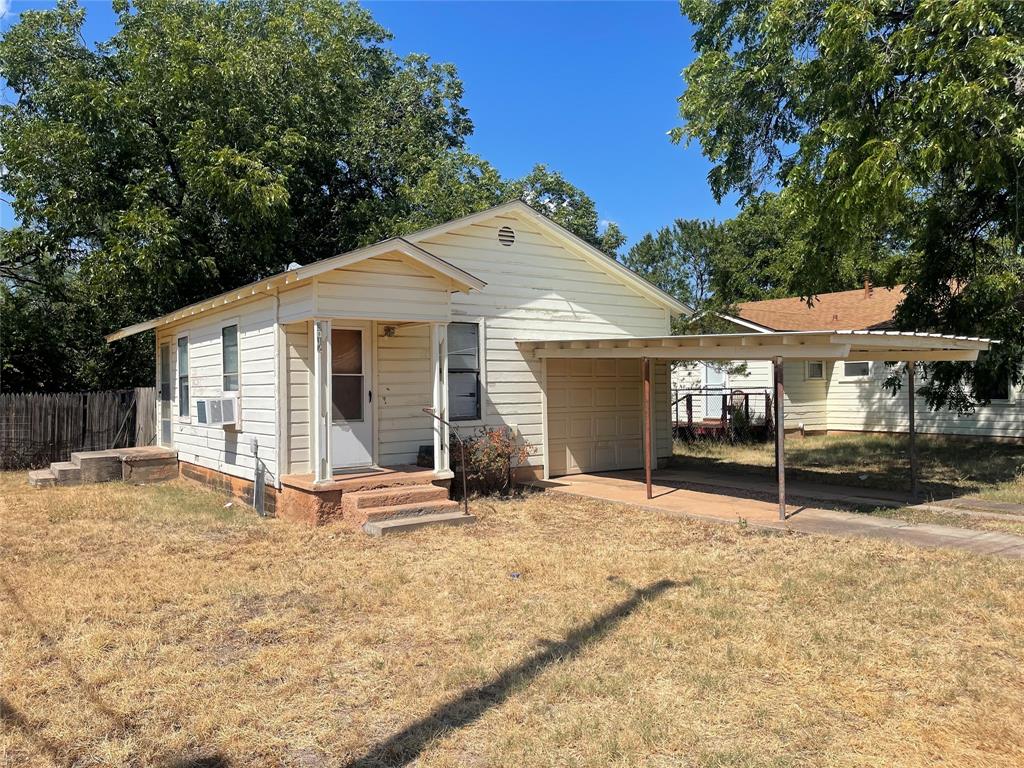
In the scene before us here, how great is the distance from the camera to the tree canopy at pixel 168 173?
15273 mm

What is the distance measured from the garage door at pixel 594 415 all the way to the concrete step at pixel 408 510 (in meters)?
3.67

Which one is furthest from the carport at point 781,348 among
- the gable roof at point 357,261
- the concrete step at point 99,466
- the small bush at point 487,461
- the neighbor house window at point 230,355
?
the concrete step at point 99,466

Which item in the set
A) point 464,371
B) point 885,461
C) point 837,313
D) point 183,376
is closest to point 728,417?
point 837,313

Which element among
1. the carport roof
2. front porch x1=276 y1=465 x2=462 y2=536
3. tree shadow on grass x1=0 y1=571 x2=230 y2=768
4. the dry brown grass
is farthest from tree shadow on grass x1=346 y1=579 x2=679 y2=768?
the carport roof

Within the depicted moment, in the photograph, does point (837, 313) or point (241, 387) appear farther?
point (837, 313)

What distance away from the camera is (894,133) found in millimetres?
10266

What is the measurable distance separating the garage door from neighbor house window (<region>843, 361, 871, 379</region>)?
10847 millimetres

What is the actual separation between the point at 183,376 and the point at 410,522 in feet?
22.1

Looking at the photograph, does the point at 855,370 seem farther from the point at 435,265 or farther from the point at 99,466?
the point at 99,466

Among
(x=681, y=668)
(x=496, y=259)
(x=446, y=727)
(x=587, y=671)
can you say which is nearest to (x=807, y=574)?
(x=681, y=668)

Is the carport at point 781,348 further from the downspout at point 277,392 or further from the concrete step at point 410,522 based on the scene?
the downspout at point 277,392

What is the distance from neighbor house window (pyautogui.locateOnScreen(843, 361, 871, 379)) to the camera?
69.3 ft

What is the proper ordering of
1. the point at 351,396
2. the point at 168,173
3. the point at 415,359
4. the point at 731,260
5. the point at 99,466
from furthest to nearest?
the point at 731,260, the point at 168,173, the point at 99,466, the point at 415,359, the point at 351,396

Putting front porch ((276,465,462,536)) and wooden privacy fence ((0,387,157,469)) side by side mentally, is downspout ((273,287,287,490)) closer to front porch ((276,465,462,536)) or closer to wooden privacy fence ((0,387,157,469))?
front porch ((276,465,462,536))
